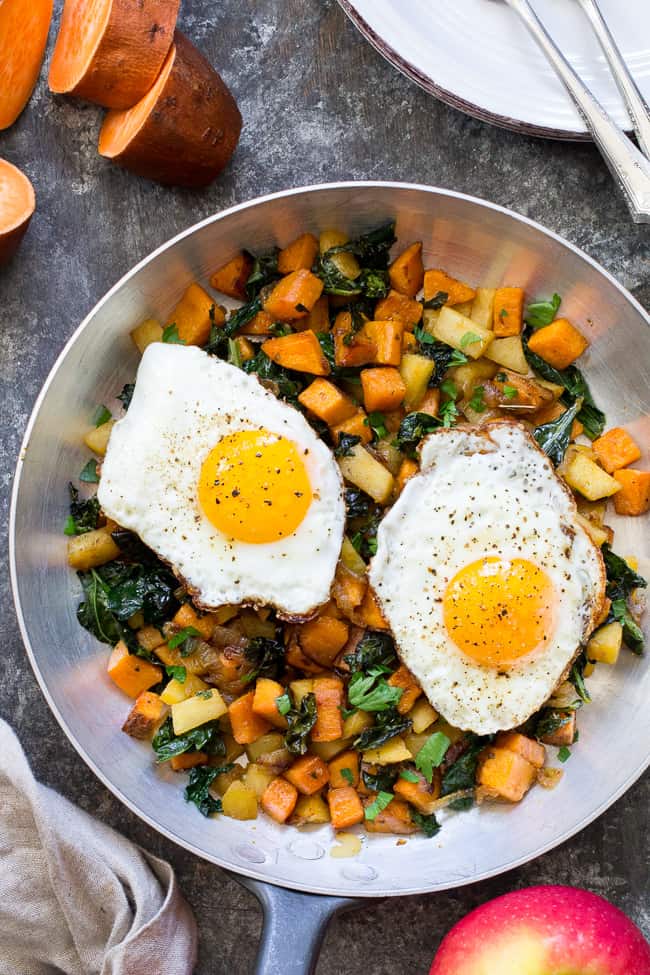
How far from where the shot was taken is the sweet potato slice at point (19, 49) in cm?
329

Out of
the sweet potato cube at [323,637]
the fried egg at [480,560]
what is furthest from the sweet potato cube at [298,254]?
the sweet potato cube at [323,637]

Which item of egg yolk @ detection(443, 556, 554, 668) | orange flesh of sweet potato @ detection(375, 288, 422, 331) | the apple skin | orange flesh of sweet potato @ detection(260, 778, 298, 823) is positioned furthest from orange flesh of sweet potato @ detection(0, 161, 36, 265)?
the apple skin

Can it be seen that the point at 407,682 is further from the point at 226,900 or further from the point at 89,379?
the point at 89,379

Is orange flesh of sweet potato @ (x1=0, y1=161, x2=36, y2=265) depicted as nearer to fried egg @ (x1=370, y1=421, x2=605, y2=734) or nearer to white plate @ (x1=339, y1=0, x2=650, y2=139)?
white plate @ (x1=339, y1=0, x2=650, y2=139)

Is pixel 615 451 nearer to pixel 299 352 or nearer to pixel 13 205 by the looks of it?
pixel 299 352

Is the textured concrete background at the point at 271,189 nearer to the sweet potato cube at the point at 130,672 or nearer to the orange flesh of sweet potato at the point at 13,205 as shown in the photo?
the orange flesh of sweet potato at the point at 13,205

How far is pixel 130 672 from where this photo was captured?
3.47 m

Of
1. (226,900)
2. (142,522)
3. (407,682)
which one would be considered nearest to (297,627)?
(407,682)

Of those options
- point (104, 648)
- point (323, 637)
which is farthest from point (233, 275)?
point (104, 648)

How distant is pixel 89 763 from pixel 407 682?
3.81ft

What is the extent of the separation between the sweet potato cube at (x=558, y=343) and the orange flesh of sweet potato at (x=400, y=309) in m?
0.45

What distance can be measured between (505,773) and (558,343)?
1588mm

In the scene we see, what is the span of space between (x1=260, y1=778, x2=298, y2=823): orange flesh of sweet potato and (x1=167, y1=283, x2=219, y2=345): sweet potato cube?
168cm

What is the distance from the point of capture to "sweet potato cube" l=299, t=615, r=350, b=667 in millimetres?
3350
